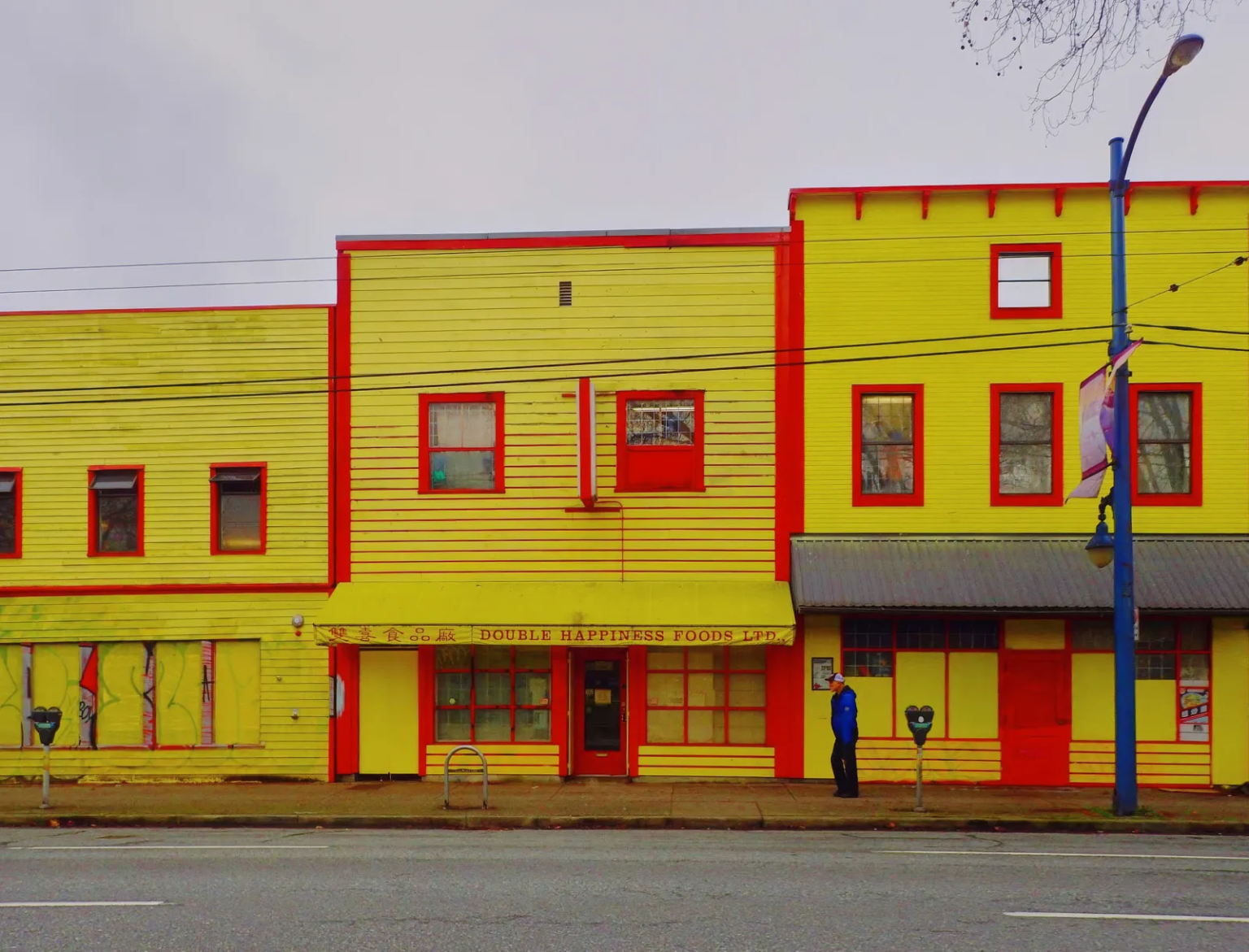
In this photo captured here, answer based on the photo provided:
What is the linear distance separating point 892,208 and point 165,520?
12.0 meters

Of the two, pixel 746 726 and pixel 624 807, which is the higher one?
pixel 746 726

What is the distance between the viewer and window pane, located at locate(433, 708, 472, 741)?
16.0 meters

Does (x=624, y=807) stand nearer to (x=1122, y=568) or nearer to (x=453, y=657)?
(x=453, y=657)

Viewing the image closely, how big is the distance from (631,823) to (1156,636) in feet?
26.7

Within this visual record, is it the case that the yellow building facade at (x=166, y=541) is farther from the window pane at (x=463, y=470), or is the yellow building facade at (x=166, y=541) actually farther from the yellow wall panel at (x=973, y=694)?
the yellow wall panel at (x=973, y=694)

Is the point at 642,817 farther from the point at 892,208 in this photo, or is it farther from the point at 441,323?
the point at 892,208

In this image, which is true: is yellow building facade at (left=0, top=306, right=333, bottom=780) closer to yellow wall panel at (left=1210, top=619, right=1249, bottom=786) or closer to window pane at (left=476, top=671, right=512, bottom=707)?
window pane at (left=476, top=671, right=512, bottom=707)

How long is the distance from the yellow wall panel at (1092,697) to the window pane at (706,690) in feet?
16.5

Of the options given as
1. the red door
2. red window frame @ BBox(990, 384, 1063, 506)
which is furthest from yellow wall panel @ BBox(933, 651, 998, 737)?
red window frame @ BBox(990, 384, 1063, 506)

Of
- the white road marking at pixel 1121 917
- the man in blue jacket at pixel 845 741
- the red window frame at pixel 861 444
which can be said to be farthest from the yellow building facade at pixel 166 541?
the white road marking at pixel 1121 917

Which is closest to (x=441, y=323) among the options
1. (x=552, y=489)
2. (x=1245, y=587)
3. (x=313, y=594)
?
(x=552, y=489)

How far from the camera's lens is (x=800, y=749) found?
15.5 metres

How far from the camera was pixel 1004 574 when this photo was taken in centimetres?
1486

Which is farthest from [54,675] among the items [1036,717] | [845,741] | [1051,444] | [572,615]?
[1051,444]
